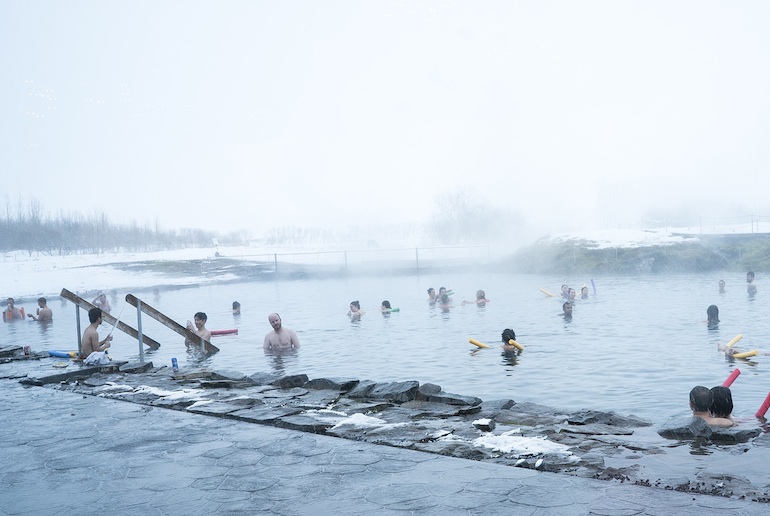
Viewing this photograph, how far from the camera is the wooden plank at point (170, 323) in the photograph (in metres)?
11.6

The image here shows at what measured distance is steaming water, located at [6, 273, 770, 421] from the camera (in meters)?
10.6

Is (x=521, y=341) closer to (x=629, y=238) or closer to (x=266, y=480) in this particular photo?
(x=266, y=480)

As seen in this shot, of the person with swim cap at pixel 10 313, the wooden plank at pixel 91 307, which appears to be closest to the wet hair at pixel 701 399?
the wooden plank at pixel 91 307

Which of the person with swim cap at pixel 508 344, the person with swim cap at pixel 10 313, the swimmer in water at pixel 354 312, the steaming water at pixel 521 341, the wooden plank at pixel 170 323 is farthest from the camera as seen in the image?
the person with swim cap at pixel 10 313

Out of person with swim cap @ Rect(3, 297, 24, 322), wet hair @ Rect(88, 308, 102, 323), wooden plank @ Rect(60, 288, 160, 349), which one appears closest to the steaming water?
person with swim cap @ Rect(3, 297, 24, 322)

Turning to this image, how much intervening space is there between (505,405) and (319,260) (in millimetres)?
39570

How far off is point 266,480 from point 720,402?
16.0 feet

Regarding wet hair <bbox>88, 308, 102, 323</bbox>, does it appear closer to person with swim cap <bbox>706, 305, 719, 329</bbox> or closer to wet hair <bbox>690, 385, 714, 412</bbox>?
wet hair <bbox>690, 385, 714, 412</bbox>

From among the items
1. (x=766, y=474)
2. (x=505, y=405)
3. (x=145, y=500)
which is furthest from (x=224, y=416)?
(x=766, y=474)

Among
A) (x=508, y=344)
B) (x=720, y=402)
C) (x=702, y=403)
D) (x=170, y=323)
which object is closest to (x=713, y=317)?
(x=508, y=344)

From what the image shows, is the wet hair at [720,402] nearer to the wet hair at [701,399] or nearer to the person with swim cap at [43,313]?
the wet hair at [701,399]

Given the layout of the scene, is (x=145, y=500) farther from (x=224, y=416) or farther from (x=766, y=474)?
(x=766, y=474)

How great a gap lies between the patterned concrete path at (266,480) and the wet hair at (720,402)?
11.2 ft

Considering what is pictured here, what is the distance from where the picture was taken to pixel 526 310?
22.1 meters
